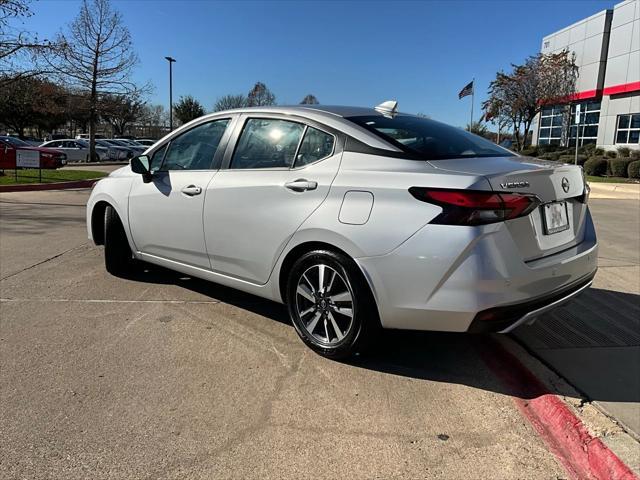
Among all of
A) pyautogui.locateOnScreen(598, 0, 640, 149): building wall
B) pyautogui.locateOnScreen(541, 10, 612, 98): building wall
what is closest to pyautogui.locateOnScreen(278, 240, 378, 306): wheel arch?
pyautogui.locateOnScreen(598, 0, 640, 149): building wall

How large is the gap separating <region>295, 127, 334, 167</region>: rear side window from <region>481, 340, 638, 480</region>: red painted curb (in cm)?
185

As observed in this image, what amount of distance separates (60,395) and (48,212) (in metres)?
8.44

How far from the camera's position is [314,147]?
3598 mm

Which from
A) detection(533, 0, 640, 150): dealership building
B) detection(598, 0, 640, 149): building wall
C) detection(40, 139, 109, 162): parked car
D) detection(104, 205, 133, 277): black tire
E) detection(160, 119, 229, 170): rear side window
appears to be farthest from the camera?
detection(40, 139, 109, 162): parked car

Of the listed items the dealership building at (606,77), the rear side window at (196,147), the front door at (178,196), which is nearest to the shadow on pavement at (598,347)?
the front door at (178,196)

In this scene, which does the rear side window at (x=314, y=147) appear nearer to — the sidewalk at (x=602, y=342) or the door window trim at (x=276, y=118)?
the door window trim at (x=276, y=118)

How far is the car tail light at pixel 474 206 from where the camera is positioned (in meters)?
2.82

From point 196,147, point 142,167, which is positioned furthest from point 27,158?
point 196,147

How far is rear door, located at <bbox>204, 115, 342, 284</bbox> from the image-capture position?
347 cm

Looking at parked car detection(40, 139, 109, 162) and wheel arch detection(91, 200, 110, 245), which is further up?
parked car detection(40, 139, 109, 162)

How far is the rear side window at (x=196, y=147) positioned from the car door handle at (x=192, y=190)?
19 centimetres

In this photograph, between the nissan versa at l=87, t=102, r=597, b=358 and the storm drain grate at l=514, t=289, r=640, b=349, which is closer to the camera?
the nissan versa at l=87, t=102, r=597, b=358

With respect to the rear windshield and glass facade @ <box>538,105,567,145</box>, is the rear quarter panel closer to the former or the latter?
the rear windshield

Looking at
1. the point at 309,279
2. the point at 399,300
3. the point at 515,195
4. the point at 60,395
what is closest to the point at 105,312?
the point at 60,395
